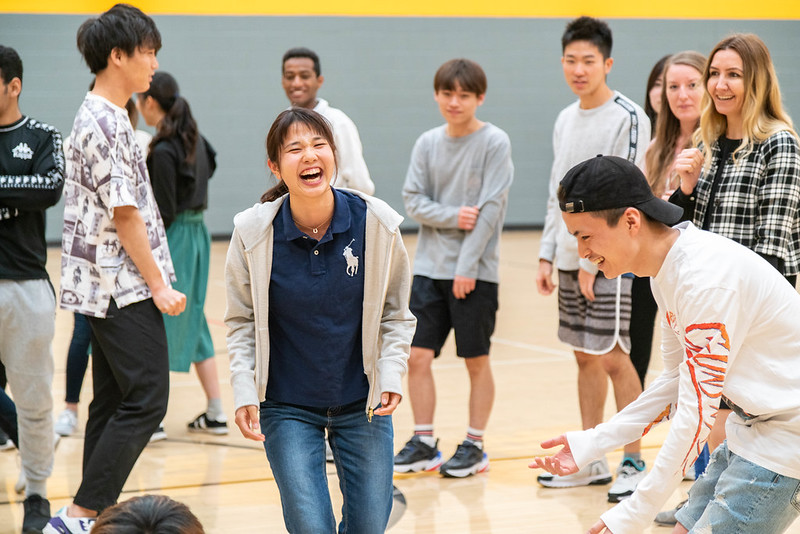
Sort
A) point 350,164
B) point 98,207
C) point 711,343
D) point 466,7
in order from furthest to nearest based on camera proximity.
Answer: point 466,7 → point 350,164 → point 98,207 → point 711,343

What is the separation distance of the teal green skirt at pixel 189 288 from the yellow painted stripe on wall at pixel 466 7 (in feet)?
5.41

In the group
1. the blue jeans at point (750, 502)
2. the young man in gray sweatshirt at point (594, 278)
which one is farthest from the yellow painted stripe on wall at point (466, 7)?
the blue jeans at point (750, 502)

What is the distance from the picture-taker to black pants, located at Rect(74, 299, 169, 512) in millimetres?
3193

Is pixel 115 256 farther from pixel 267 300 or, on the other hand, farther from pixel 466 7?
pixel 466 7

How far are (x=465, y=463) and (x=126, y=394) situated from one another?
1667mm

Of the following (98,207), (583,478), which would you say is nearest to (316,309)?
(98,207)

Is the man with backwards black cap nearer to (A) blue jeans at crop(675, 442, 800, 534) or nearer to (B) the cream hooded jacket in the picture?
(A) blue jeans at crop(675, 442, 800, 534)

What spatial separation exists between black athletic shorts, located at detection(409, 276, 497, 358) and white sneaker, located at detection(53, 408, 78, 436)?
1.90m

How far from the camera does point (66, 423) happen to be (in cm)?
483

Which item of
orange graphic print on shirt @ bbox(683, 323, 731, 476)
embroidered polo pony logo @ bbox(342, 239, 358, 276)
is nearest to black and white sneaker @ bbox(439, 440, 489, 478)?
embroidered polo pony logo @ bbox(342, 239, 358, 276)

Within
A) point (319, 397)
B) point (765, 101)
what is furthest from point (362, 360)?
point (765, 101)

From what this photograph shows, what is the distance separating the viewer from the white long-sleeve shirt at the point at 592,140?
13.2 ft

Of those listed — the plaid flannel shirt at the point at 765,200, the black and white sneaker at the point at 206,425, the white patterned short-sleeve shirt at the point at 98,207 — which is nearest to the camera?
the white patterned short-sleeve shirt at the point at 98,207

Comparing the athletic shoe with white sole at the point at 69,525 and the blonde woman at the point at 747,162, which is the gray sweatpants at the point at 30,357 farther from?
the blonde woman at the point at 747,162
